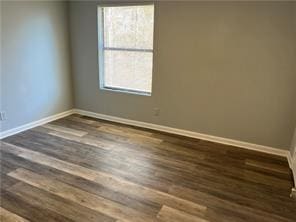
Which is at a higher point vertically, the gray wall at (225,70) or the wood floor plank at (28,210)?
the gray wall at (225,70)

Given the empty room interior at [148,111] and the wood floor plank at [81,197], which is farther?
the empty room interior at [148,111]

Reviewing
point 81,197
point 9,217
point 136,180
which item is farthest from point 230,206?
point 9,217

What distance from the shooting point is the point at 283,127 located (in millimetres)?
3152

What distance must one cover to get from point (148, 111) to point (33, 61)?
6.46ft

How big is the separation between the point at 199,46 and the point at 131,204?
227 centimetres

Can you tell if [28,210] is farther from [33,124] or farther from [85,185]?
[33,124]

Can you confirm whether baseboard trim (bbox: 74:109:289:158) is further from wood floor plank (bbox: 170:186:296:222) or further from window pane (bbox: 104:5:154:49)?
window pane (bbox: 104:5:154:49)

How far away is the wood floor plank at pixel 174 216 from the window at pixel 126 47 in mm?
2184

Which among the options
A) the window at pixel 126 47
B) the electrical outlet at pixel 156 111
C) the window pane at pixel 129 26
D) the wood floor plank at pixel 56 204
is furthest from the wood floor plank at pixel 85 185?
the window pane at pixel 129 26

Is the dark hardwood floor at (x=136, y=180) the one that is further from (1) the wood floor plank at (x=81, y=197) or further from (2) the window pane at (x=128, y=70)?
(2) the window pane at (x=128, y=70)

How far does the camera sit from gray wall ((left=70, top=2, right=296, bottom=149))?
2.99 m

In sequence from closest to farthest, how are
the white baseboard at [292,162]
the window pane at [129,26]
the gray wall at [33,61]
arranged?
the white baseboard at [292,162] < the gray wall at [33,61] < the window pane at [129,26]

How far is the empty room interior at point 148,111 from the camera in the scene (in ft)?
7.50

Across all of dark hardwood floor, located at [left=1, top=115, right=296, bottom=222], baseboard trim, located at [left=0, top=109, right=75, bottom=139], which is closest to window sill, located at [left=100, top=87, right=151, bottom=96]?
dark hardwood floor, located at [left=1, top=115, right=296, bottom=222]
